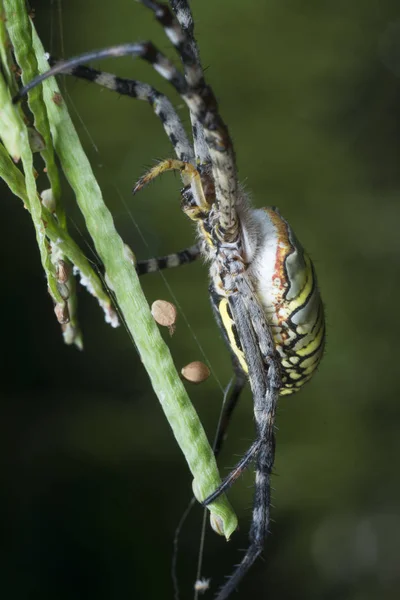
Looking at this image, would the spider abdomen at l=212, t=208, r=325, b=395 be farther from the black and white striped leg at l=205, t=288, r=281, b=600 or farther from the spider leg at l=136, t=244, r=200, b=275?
the spider leg at l=136, t=244, r=200, b=275

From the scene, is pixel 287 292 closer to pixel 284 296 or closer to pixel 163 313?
pixel 284 296

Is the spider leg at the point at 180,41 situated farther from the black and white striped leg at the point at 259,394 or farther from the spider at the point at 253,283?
the black and white striped leg at the point at 259,394

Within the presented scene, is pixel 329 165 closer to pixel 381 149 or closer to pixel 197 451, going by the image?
pixel 381 149

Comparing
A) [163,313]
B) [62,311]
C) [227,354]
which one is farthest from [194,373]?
[227,354]

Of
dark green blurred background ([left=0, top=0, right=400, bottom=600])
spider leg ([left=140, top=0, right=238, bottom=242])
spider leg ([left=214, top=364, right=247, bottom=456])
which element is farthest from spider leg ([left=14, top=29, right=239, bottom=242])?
dark green blurred background ([left=0, top=0, right=400, bottom=600])

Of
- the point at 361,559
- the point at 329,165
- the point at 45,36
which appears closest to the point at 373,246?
the point at 329,165

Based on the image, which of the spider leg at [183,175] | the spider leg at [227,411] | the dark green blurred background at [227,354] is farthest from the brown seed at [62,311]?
the dark green blurred background at [227,354]
